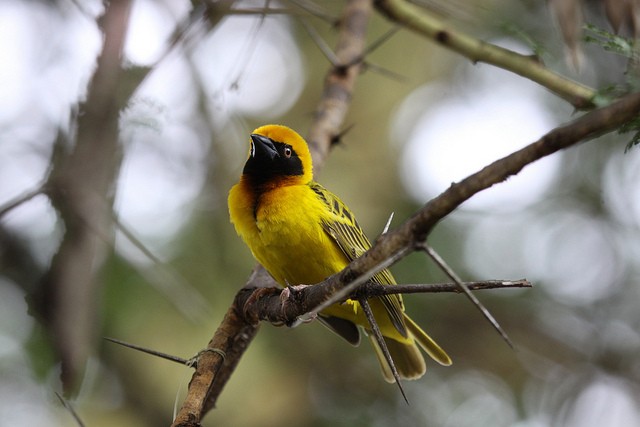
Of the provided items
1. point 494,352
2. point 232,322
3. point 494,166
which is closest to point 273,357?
point 494,352

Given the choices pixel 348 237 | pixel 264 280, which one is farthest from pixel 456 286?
pixel 264 280

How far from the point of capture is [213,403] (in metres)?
3.06

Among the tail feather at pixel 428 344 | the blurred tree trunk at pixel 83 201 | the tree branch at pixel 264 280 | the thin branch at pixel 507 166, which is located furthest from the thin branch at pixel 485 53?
the blurred tree trunk at pixel 83 201

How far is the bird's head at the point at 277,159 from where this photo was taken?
12.6 ft

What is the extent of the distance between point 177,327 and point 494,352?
2.77 metres

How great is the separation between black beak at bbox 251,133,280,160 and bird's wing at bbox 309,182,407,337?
0.96 feet

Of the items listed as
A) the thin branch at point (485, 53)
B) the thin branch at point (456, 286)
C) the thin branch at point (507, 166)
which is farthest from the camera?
the thin branch at point (485, 53)

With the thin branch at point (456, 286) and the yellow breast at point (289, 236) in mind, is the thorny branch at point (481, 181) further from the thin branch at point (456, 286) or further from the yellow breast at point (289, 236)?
the yellow breast at point (289, 236)

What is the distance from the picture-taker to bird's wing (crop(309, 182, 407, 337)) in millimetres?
3412

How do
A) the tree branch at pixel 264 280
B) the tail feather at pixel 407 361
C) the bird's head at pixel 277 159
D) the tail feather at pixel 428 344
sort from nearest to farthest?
the tree branch at pixel 264 280 < the tail feather at pixel 428 344 < the bird's head at pixel 277 159 < the tail feather at pixel 407 361

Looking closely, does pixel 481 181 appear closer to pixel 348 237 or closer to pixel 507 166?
pixel 507 166

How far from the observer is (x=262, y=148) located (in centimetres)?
390

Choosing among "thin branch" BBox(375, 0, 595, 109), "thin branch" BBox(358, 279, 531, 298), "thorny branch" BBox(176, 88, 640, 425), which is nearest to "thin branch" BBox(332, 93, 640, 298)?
"thorny branch" BBox(176, 88, 640, 425)

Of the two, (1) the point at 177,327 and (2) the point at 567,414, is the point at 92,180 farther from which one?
(2) the point at 567,414
